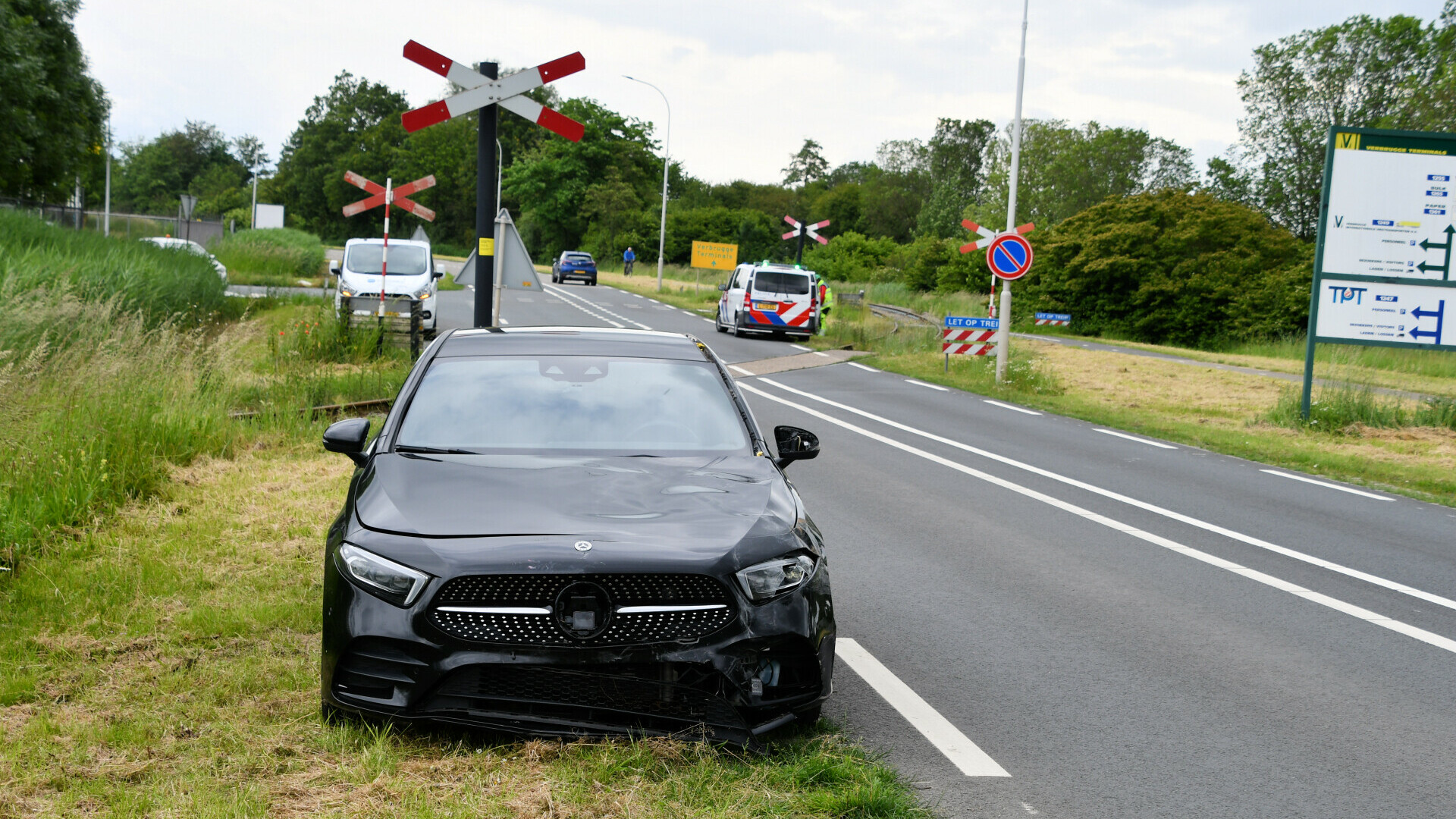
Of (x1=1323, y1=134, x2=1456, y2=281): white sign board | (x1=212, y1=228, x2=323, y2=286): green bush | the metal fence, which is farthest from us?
(x1=212, y1=228, x2=323, y2=286): green bush

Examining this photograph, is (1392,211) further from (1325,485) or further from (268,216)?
(268,216)

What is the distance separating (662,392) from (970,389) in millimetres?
16018

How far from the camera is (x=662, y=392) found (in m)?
5.57

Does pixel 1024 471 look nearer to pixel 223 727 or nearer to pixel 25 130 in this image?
pixel 223 727

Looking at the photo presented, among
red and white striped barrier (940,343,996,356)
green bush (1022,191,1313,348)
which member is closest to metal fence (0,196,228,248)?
red and white striped barrier (940,343,996,356)

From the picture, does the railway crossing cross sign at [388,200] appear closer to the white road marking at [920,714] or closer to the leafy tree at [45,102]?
the white road marking at [920,714]

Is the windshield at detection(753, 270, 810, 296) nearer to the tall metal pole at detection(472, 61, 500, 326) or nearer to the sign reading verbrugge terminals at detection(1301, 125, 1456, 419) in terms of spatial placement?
the sign reading verbrugge terminals at detection(1301, 125, 1456, 419)

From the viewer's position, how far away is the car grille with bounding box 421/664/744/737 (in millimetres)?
3893

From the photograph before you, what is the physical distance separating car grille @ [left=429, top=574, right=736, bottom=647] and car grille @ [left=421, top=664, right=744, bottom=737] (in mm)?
101

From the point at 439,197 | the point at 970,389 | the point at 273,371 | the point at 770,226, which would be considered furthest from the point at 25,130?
the point at 439,197

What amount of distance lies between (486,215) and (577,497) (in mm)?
7475

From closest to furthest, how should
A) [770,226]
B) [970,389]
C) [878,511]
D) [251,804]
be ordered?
[251,804] → [878,511] → [970,389] → [770,226]

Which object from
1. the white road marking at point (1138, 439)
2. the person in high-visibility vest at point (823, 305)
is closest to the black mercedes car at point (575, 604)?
the white road marking at point (1138, 439)

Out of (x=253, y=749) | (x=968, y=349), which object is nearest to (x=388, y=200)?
(x=968, y=349)
